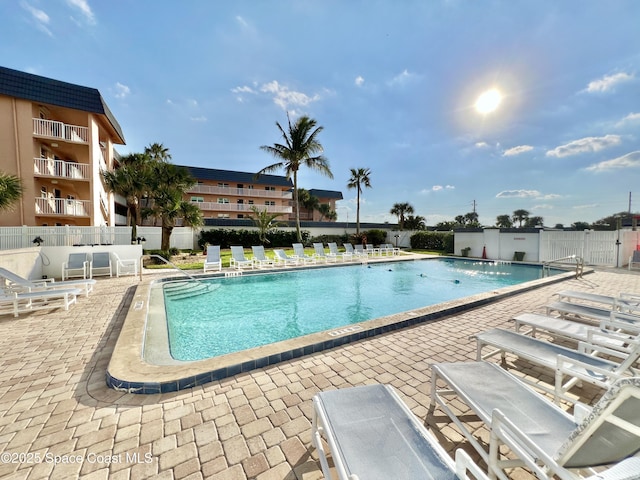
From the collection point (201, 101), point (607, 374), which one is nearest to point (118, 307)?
point (607, 374)

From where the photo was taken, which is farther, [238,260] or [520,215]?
[520,215]

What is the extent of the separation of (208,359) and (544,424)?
132 inches

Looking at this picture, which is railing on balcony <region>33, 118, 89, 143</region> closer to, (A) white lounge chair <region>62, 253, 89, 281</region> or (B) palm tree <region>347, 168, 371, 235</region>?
(A) white lounge chair <region>62, 253, 89, 281</region>

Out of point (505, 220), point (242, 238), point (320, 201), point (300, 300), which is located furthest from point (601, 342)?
point (505, 220)

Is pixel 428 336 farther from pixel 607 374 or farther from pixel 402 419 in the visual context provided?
pixel 402 419

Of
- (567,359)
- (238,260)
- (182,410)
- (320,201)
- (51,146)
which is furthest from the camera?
(320,201)

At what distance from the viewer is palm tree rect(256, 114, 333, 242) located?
59.2ft

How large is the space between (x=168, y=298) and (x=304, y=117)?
49.5 feet

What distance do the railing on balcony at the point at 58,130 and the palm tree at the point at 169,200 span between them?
377 centimetres

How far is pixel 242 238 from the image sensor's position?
2152 cm

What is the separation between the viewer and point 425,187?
27078mm

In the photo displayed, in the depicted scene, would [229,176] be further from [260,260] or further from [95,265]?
[95,265]

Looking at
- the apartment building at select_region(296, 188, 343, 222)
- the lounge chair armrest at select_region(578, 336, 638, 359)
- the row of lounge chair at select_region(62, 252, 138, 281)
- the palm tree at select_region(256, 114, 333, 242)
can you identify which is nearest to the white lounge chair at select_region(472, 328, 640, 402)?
the lounge chair armrest at select_region(578, 336, 638, 359)

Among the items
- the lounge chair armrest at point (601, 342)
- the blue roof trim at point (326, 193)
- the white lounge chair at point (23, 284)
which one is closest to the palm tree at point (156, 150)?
the white lounge chair at point (23, 284)
